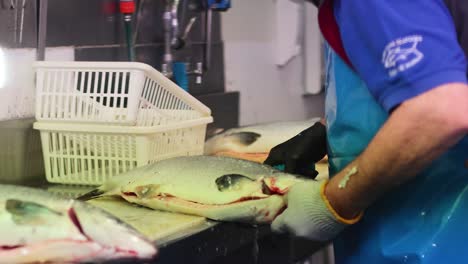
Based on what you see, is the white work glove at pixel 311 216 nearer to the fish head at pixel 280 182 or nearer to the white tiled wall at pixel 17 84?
the fish head at pixel 280 182

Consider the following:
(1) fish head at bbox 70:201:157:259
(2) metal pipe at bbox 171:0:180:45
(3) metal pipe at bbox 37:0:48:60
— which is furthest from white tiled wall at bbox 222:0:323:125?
(1) fish head at bbox 70:201:157:259

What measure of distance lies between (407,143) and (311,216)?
25 cm

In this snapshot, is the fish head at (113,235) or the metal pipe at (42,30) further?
the metal pipe at (42,30)

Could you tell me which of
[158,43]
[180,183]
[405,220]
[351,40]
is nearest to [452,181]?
[405,220]

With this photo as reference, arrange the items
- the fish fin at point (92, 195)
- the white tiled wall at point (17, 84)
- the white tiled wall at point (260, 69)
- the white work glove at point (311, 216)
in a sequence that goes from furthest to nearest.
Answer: the white tiled wall at point (260, 69) < the white tiled wall at point (17, 84) < the fish fin at point (92, 195) < the white work glove at point (311, 216)

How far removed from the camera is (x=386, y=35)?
35.2 inches

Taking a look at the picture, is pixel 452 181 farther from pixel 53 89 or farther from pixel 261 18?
pixel 261 18

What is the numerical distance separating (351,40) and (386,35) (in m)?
0.08

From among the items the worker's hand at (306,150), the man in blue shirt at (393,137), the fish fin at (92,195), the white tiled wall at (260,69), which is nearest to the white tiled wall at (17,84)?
the fish fin at (92,195)

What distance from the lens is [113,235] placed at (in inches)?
38.0

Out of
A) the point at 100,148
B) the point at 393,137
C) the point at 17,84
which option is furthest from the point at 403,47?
the point at 17,84

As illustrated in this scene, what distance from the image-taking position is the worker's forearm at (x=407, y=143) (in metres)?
0.85

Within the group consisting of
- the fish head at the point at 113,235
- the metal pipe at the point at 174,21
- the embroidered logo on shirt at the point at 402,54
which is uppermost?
the embroidered logo on shirt at the point at 402,54

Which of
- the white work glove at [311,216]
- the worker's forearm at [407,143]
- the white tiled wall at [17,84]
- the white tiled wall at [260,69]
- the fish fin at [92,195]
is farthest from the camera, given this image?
the white tiled wall at [260,69]
